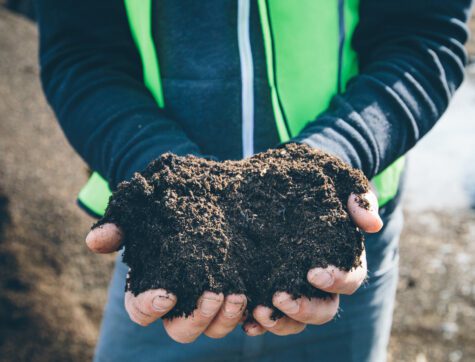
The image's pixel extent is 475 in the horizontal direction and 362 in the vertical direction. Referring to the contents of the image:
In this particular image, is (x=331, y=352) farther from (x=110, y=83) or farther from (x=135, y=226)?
(x=110, y=83)

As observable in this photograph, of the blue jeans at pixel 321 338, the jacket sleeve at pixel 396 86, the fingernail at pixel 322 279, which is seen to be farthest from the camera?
the blue jeans at pixel 321 338

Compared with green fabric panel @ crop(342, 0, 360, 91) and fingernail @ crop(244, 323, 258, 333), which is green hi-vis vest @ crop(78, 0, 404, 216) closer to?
green fabric panel @ crop(342, 0, 360, 91)

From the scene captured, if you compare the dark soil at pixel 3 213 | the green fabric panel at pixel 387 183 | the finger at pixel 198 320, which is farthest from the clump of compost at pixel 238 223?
the dark soil at pixel 3 213

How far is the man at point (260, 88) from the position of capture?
1.18 metres

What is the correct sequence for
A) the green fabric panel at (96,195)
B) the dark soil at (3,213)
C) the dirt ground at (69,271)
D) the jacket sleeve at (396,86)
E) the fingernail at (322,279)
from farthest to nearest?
the dark soil at (3,213) → the dirt ground at (69,271) → the green fabric panel at (96,195) → the jacket sleeve at (396,86) → the fingernail at (322,279)

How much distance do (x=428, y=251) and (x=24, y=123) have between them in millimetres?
2880

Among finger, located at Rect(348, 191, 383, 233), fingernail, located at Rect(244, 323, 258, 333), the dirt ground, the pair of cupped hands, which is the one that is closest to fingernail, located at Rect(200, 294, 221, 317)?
the pair of cupped hands

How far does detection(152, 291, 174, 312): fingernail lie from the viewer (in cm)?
98

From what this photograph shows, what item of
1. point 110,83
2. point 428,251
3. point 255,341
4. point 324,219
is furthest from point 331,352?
point 428,251

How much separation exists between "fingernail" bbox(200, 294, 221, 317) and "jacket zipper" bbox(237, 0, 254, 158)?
0.42m

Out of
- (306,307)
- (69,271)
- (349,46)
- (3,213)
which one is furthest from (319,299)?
(3,213)

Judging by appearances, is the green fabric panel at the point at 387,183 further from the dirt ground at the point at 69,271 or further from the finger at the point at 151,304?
the dirt ground at the point at 69,271

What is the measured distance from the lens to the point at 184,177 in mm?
1082

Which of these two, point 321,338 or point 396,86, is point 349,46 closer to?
point 396,86
